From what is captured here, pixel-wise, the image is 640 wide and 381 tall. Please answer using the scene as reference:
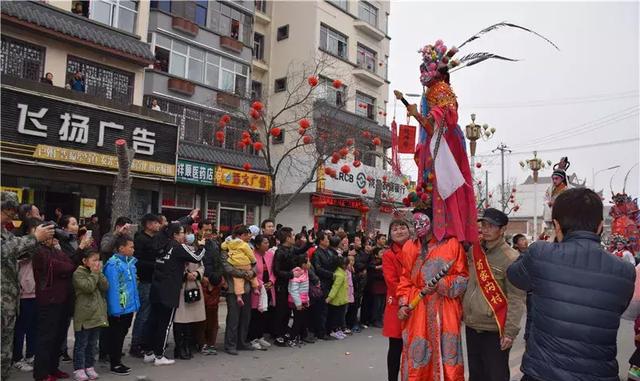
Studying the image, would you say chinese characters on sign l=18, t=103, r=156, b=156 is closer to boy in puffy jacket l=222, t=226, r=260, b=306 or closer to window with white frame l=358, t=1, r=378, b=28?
boy in puffy jacket l=222, t=226, r=260, b=306

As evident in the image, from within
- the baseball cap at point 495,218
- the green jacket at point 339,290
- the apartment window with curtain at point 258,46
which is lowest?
the green jacket at point 339,290

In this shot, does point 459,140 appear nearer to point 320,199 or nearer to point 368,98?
point 320,199

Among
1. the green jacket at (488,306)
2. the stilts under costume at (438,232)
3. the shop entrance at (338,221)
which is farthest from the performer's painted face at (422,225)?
the shop entrance at (338,221)

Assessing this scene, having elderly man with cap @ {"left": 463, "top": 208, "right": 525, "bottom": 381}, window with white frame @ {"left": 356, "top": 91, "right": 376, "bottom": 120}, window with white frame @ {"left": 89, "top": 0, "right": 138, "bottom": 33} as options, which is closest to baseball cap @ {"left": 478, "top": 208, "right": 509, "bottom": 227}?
elderly man with cap @ {"left": 463, "top": 208, "right": 525, "bottom": 381}

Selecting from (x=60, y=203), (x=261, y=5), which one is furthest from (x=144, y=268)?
(x=261, y=5)

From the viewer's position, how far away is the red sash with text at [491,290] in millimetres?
4023

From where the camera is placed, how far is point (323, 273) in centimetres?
871

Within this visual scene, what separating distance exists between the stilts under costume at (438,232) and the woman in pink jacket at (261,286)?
3786mm

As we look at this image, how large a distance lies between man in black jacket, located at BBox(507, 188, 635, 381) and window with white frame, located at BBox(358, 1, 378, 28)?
2678 cm

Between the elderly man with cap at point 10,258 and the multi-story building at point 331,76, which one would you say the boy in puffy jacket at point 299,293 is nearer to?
the elderly man with cap at point 10,258

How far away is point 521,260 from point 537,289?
0.70 feet

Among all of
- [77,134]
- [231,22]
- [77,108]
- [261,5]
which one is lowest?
[77,134]

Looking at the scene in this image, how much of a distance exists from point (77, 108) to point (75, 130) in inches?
25.7

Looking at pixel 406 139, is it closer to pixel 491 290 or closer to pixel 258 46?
pixel 491 290
